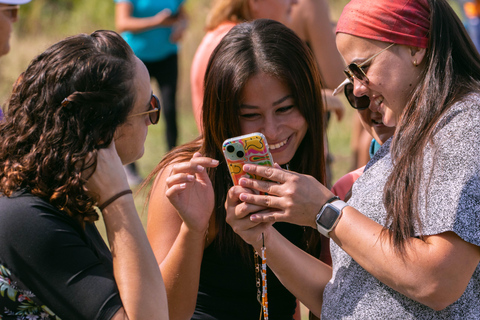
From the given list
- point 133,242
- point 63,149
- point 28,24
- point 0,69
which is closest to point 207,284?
point 133,242

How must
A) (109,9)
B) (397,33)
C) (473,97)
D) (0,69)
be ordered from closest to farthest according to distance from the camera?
(473,97)
(397,33)
(0,69)
(109,9)

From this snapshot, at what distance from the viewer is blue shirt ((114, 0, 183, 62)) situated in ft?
20.2

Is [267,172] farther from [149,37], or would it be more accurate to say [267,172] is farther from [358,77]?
[149,37]

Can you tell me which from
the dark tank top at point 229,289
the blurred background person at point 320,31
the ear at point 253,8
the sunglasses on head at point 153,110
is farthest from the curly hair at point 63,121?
the blurred background person at point 320,31

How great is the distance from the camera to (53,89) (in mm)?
1705

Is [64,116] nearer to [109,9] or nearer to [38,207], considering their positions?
[38,207]

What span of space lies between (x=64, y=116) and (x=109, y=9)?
11.1 metres

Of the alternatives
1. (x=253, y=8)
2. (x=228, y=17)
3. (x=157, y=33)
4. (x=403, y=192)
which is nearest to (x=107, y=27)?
(x=157, y=33)

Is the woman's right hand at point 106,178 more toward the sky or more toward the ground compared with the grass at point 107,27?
more toward the sky

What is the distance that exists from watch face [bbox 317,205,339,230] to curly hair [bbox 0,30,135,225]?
681 millimetres

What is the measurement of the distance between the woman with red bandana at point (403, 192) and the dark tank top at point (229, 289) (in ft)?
0.93

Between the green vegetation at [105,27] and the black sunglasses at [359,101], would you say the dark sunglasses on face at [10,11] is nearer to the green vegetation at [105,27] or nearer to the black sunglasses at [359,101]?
the black sunglasses at [359,101]

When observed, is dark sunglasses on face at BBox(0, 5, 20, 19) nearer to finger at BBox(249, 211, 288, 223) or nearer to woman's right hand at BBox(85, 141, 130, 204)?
woman's right hand at BBox(85, 141, 130, 204)

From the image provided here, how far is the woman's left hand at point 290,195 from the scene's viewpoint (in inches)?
69.9
